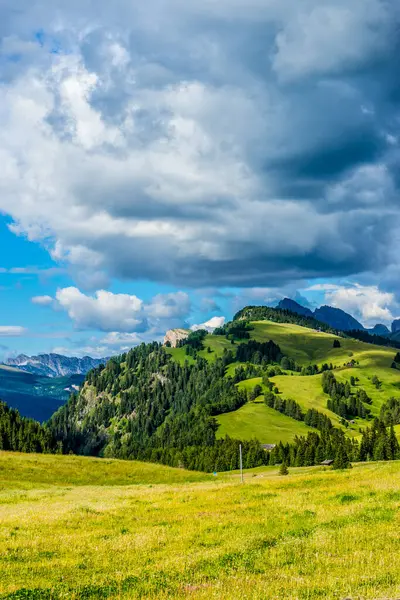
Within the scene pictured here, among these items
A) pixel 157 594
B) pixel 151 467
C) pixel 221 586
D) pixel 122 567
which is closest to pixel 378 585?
pixel 221 586

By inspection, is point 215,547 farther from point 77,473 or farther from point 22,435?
point 22,435

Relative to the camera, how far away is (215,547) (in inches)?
655

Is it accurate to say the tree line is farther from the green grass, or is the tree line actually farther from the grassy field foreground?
the grassy field foreground

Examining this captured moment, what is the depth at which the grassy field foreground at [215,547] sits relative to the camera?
38.8 feet

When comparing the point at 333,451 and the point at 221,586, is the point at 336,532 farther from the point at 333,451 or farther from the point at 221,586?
the point at 333,451

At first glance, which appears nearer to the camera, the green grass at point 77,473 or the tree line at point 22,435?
the green grass at point 77,473

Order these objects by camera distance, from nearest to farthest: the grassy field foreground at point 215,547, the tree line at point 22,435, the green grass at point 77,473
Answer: the grassy field foreground at point 215,547 < the green grass at point 77,473 < the tree line at point 22,435

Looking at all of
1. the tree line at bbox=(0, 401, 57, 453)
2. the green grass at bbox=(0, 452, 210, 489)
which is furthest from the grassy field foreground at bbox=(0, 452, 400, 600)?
the tree line at bbox=(0, 401, 57, 453)

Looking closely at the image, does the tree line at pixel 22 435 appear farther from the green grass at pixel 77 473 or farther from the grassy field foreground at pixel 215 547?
the grassy field foreground at pixel 215 547

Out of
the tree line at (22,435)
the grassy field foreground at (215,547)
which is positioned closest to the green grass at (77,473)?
the grassy field foreground at (215,547)

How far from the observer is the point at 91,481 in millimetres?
66750

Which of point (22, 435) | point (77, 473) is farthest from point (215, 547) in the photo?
point (22, 435)

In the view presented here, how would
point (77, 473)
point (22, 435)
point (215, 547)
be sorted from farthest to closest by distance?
point (22, 435), point (77, 473), point (215, 547)

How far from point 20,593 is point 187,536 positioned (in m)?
8.40
